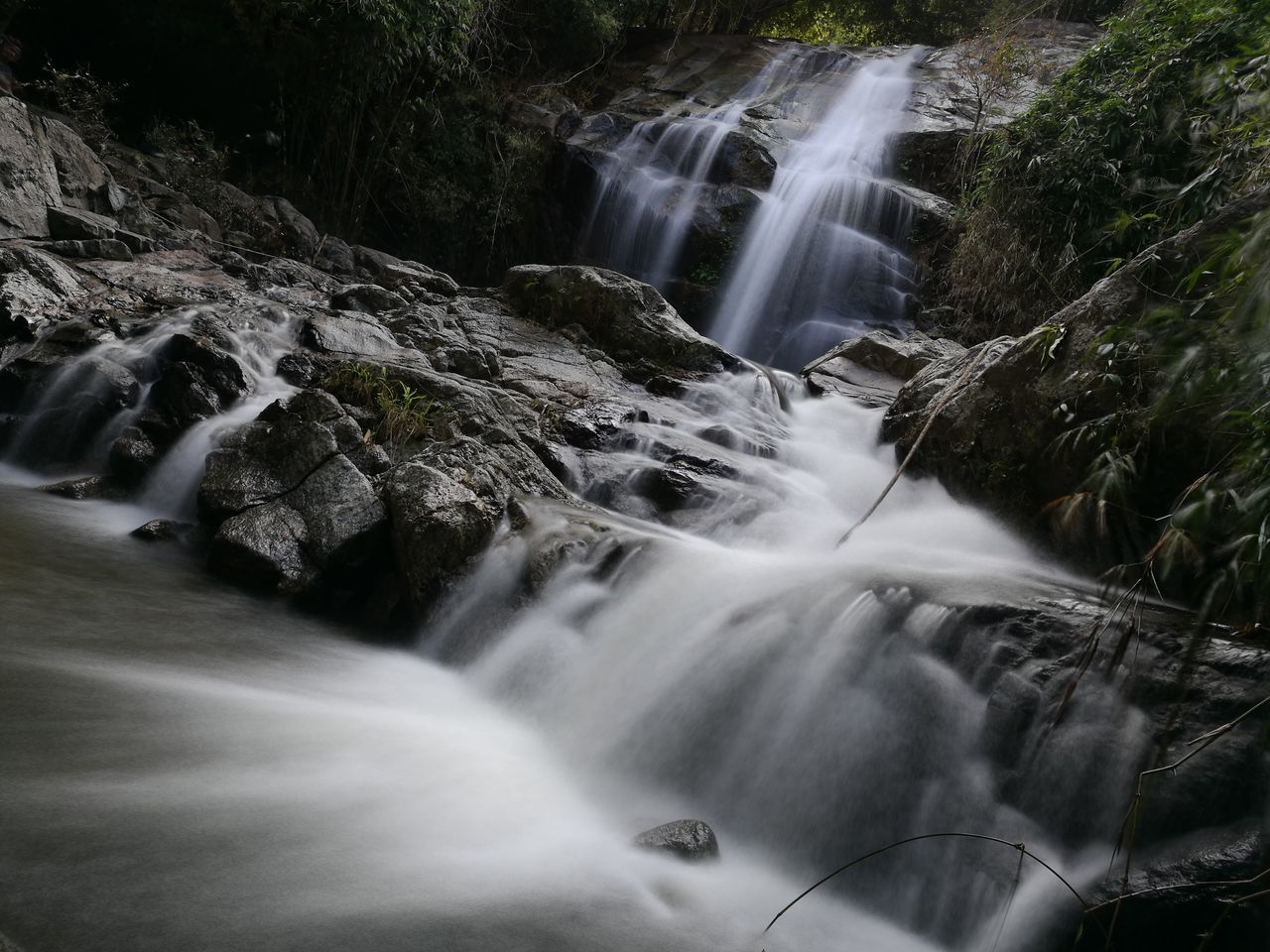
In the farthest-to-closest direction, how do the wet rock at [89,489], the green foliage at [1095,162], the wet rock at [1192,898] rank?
1. the green foliage at [1095,162]
2. the wet rock at [89,489]
3. the wet rock at [1192,898]

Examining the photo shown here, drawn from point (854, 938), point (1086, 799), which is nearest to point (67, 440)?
point (854, 938)

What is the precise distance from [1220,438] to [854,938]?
287cm

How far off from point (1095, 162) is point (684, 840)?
8.31 m

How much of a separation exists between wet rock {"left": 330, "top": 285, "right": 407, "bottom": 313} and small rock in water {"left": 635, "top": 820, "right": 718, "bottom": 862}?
21.5 ft

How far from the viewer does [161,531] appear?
496 cm

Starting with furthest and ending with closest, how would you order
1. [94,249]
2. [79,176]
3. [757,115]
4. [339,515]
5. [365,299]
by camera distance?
[757,115] → [79,176] → [365,299] → [94,249] → [339,515]

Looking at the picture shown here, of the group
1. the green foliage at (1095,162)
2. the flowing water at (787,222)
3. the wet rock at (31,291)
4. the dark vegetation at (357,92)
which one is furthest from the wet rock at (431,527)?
the dark vegetation at (357,92)

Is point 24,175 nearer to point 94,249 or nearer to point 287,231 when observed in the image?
point 94,249

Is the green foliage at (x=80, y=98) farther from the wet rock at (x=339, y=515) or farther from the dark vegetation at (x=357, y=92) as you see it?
the wet rock at (x=339, y=515)

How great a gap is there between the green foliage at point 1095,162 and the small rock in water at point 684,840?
6.68 metres

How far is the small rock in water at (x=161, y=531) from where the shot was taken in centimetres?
491

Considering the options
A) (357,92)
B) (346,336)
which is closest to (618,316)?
(346,336)

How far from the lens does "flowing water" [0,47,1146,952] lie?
92.1 inches

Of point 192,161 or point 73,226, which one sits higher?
point 192,161
